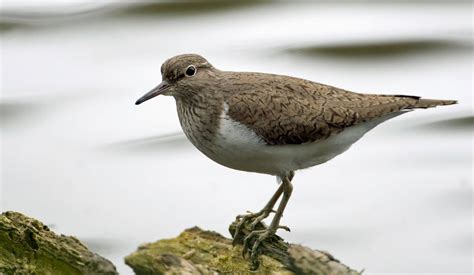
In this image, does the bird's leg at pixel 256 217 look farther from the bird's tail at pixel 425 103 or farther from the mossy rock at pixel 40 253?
the mossy rock at pixel 40 253

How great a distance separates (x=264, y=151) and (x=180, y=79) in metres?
0.81

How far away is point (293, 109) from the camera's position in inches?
324

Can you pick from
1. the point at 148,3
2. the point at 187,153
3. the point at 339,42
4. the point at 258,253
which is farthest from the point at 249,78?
the point at 148,3

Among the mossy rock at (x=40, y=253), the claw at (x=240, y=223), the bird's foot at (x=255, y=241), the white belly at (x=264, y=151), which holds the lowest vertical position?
the mossy rock at (x=40, y=253)

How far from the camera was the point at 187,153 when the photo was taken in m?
11.6

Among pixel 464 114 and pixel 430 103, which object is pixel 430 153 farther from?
pixel 430 103

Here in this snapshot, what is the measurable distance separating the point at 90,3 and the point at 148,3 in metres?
0.79

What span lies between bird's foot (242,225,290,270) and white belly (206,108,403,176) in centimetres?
42

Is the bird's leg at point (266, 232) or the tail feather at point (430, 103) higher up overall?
the tail feather at point (430, 103)

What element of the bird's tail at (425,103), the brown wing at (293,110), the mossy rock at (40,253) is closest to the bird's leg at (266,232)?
the brown wing at (293,110)

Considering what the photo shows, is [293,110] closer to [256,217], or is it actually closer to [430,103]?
[256,217]

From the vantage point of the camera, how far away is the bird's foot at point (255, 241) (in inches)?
316

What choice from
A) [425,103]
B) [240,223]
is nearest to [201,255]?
[240,223]

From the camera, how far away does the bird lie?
8.07 m
